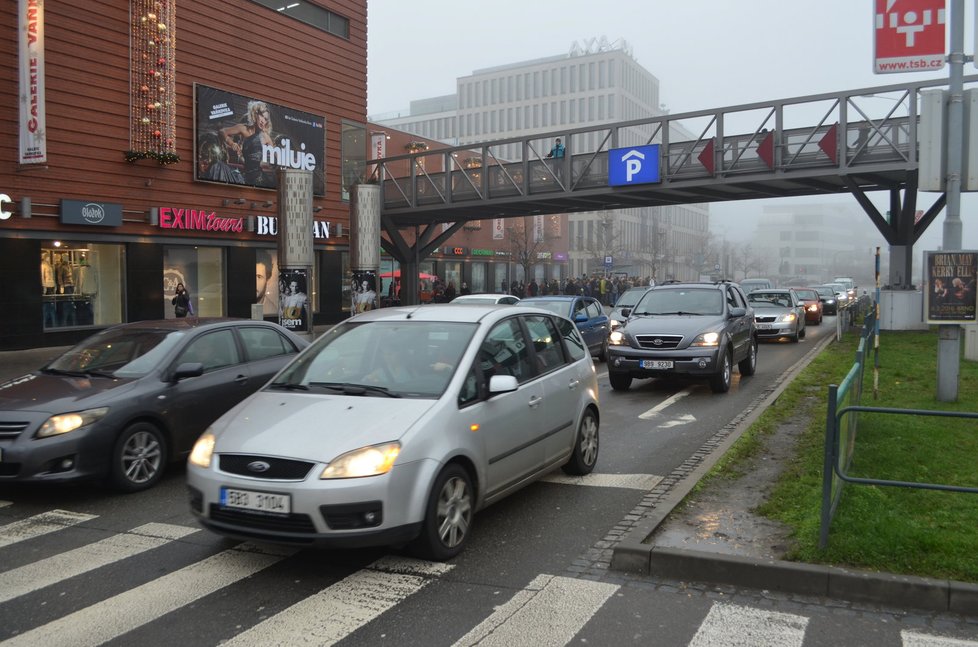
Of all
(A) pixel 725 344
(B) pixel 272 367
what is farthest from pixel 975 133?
(B) pixel 272 367

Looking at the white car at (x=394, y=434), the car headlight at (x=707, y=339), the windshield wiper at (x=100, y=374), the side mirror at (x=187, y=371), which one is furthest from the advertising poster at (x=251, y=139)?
the white car at (x=394, y=434)

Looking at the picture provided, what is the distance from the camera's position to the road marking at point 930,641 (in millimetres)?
4020

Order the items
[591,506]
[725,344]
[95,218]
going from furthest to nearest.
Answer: [95,218]
[725,344]
[591,506]

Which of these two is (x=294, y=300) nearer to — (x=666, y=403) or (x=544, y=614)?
(x=666, y=403)

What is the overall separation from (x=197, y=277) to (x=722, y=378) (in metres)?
17.8

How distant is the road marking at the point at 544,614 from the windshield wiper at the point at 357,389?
1.59 m

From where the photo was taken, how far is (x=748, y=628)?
4.26 m

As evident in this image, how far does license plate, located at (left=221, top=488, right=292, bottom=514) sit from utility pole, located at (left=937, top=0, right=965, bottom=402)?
845 centimetres

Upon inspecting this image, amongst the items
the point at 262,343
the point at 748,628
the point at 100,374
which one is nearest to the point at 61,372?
the point at 100,374

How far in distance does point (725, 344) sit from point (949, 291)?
3.74 meters

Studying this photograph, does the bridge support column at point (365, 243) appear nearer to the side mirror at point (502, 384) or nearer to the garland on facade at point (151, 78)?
the garland on facade at point (151, 78)

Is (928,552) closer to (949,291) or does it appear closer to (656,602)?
(656,602)

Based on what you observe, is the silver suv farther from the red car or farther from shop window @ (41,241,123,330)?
the red car

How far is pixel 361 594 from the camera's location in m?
4.72
